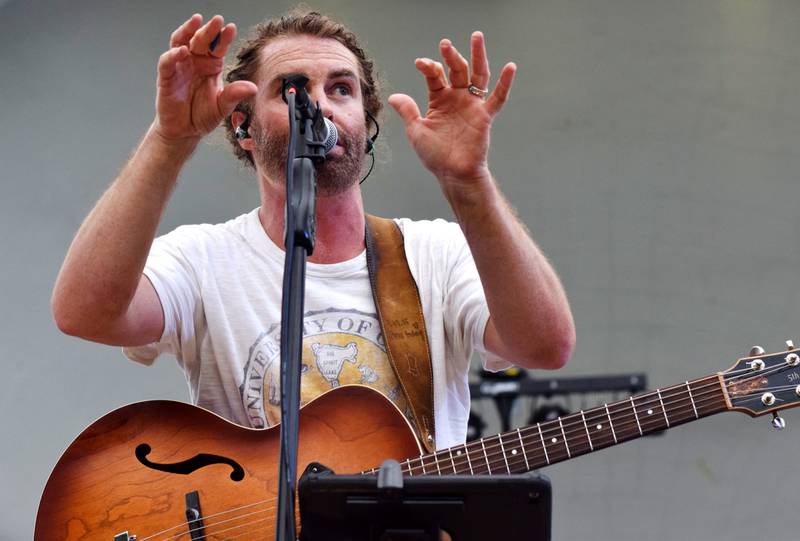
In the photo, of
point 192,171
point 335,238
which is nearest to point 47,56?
point 192,171

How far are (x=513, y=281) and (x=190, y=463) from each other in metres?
0.75

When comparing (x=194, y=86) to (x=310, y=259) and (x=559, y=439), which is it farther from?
(x=559, y=439)

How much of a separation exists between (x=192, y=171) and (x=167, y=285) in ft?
6.30

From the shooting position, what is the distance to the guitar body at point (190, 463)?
1852 mm

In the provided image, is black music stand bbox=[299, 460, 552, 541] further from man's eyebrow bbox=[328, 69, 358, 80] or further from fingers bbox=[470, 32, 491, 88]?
man's eyebrow bbox=[328, 69, 358, 80]

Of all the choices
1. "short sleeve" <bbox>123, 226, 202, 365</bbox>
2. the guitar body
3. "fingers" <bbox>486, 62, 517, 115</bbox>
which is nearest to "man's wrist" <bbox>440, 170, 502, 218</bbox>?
"fingers" <bbox>486, 62, 517, 115</bbox>

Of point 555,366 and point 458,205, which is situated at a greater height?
point 458,205

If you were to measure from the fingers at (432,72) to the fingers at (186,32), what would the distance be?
393 millimetres

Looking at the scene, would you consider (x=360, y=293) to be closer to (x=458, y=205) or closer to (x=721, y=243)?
(x=458, y=205)

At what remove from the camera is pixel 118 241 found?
1801mm

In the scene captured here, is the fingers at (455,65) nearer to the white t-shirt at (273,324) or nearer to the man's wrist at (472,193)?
the man's wrist at (472,193)

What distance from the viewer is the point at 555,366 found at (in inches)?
76.9

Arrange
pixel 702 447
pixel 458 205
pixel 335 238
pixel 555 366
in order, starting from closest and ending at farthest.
→ pixel 458 205
pixel 555 366
pixel 335 238
pixel 702 447

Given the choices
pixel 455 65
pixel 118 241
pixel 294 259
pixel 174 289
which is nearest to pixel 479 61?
pixel 455 65
